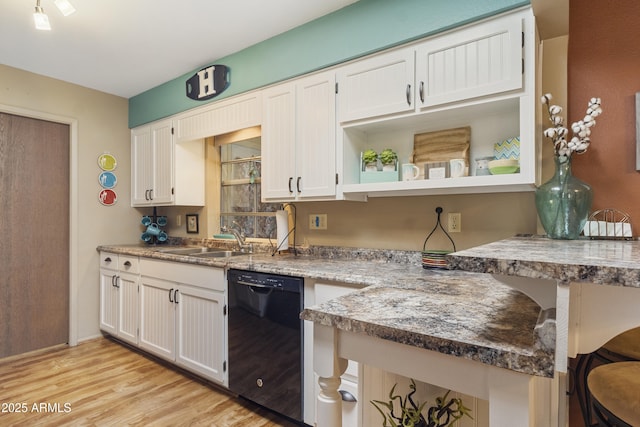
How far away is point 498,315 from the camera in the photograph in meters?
0.84

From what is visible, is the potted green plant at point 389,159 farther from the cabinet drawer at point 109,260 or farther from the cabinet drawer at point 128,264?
the cabinet drawer at point 109,260

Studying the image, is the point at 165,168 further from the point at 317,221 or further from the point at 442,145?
the point at 442,145

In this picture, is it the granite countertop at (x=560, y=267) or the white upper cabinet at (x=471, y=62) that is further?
the white upper cabinet at (x=471, y=62)

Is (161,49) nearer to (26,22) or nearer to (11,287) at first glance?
(26,22)

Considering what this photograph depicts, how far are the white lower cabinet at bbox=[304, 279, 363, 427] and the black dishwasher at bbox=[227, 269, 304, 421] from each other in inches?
1.4

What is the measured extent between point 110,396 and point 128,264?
1110mm

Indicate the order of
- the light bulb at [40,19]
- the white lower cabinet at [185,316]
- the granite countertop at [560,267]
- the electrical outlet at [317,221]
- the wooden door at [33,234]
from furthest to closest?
1. the wooden door at [33,234]
2. the electrical outlet at [317,221]
3. the white lower cabinet at [185,316]
4. the light bulb at [40,19]
5. the granite countertop at [560,267]

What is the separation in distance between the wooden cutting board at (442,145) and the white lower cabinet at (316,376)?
2.86 ft

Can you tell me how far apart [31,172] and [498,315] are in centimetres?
364

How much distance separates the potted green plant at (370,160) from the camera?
78.5 inches

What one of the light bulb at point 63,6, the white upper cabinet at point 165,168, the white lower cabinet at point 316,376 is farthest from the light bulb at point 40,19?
the white lower cabinet at point 316,376

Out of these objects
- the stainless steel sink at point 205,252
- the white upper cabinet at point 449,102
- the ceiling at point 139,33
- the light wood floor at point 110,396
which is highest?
the ceiling at point 139,33

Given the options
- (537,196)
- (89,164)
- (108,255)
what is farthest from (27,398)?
(537,196)

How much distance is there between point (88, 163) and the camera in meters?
3.21
